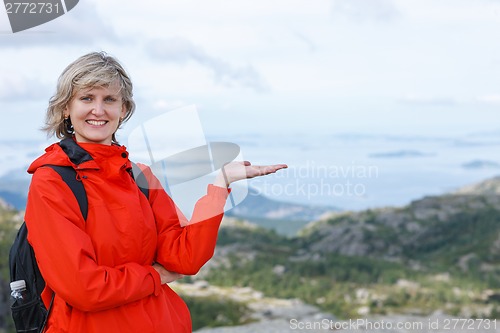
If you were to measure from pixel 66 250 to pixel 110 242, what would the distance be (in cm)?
23

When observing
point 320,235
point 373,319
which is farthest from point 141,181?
point 320,235

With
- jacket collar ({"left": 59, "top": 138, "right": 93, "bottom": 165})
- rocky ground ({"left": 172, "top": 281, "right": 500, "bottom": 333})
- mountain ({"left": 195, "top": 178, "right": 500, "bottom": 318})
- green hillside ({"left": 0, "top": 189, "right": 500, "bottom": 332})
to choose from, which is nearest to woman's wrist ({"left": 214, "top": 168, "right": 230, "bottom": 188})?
jacket collar ({"left": 59, "top": 138, "right": 93, "bottom": 165})

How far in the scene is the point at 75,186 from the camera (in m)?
3.10

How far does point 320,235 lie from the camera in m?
18.9

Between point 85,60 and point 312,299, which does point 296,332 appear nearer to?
point 312,299

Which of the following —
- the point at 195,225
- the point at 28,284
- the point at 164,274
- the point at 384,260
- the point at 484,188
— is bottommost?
the point at 484,188

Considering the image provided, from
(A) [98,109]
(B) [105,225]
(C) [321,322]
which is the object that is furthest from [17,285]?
(C) [321,322]

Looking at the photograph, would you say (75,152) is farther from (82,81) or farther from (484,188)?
(484,188)

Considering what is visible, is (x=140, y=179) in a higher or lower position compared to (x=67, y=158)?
lower

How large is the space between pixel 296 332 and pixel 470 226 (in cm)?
894

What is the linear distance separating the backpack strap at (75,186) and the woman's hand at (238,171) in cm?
63

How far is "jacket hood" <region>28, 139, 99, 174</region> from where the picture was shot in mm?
3135

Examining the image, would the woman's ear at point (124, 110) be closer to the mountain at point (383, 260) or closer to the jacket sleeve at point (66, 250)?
the jacket sleeve at point (66, 250)

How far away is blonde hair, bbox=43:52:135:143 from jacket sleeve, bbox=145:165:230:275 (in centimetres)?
49
